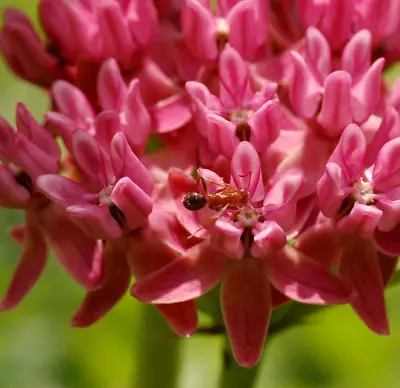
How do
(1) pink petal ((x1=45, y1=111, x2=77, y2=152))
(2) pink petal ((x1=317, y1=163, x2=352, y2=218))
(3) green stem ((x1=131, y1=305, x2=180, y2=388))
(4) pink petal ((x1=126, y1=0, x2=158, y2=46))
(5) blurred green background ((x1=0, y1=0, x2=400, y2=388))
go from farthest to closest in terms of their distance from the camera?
(5) blurred green background ((x1=0, y1=0, x2=400, y2=388))
(3) green stem ((x1=131, y1=305, x2=180, y2=388))
(4) pink petal ((x1=126, y1=0, x2=158, y2=46))
(1) pink petal ((x1=45, y1=111, x2=77, y2=152))
(2) pink petal ((x1=317, y1=163, x2=352, y2=218))

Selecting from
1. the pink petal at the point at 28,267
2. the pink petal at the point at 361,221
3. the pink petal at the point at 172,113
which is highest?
the pink petal at the point at 172,113

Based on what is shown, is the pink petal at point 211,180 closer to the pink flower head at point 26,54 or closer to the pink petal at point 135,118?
the pink petal at point 135,118

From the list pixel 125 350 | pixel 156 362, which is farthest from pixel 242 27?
pixel 125 350

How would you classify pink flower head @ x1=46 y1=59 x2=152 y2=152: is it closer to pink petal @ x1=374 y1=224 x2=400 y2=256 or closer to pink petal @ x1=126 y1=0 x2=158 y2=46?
pink petal @ x1=126 y1=0 x2=158 y2=46

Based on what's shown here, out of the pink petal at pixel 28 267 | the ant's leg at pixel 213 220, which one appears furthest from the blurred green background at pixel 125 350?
the ant's leg at pixel 213 220

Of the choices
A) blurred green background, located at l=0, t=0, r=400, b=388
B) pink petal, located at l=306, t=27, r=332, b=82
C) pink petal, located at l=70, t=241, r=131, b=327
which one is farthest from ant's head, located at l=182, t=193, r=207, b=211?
blurred green background, located at l=0, t=0, r=400, b=388

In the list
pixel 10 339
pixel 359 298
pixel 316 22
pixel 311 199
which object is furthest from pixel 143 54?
pixel 10 339
